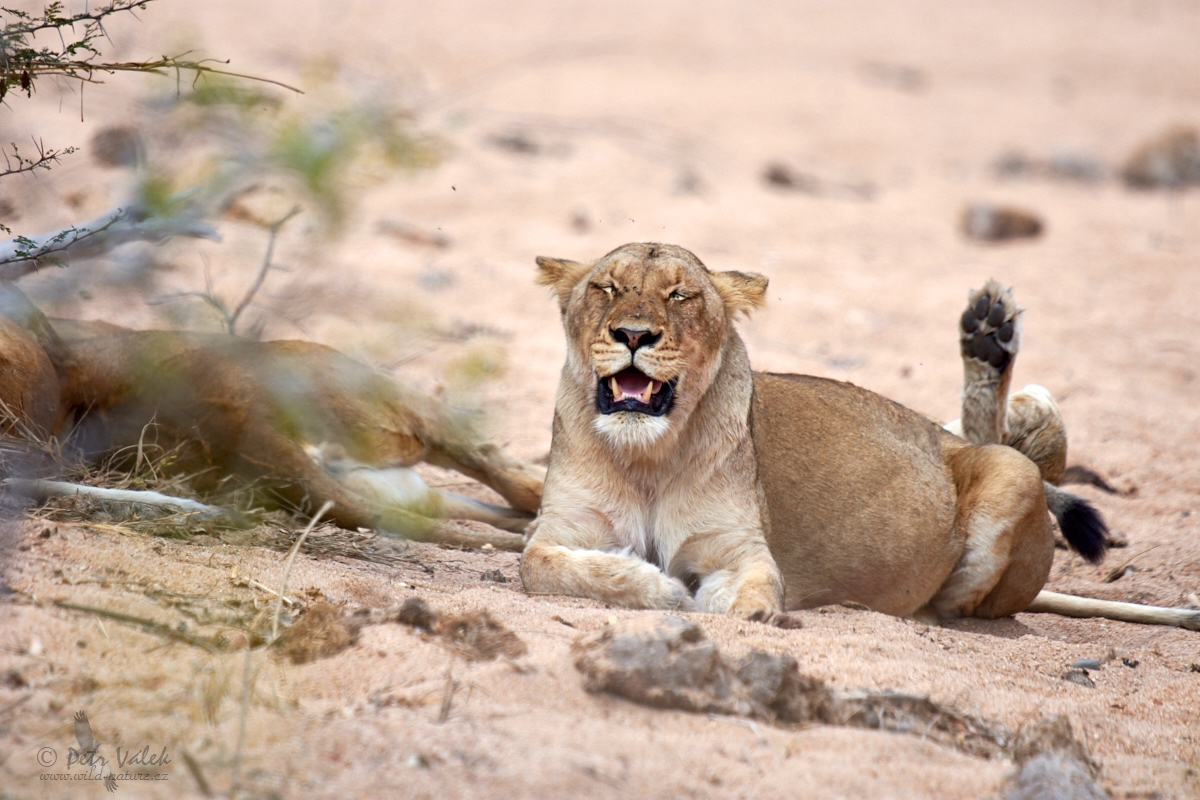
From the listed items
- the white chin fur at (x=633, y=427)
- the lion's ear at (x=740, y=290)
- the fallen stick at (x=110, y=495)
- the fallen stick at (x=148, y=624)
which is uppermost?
the lion's ear at (x=740, y=290)

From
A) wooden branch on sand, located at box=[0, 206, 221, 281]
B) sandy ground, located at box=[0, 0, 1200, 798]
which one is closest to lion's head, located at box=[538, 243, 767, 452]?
sandy ground, located at box=[0, 0, 1200, 798]

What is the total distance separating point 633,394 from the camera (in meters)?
3.63

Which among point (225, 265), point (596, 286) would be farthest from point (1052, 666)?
point (225, 265)

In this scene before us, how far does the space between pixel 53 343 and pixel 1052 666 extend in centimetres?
351

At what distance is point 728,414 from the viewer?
12.8 feet

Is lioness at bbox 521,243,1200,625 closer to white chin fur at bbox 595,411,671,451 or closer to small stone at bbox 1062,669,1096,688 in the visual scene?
white chin fur at bbox 595,411,671,451

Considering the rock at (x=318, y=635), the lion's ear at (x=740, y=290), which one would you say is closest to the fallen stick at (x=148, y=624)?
the rock at (x=318, y=635)

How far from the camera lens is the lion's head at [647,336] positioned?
358cm

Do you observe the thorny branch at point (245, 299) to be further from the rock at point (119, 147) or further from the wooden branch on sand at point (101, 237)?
the rock at point (119, 147)

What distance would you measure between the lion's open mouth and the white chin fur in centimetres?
3

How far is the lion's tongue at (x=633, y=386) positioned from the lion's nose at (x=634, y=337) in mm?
119

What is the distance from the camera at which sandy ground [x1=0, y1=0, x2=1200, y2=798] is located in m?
2.28

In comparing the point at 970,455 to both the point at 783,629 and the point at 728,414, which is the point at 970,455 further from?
the point at 783,629

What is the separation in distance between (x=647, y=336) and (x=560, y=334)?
13.4 ft
